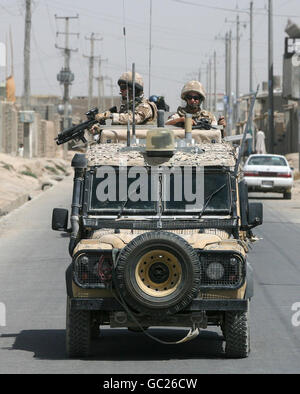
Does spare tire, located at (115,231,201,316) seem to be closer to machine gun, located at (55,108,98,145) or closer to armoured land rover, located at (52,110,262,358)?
armoured land rover, located at (52,110,262,358)

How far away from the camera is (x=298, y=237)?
2369 cm

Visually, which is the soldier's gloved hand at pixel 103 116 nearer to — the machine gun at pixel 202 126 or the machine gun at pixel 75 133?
the machine gun at pixel 75 133

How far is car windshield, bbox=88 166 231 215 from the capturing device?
10812mm

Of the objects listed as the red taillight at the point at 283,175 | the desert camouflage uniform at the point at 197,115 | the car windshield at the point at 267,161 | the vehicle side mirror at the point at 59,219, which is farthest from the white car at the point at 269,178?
the vehicle side mirror at the point at 59,219

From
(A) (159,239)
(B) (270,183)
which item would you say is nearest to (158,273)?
(A) (159,239)

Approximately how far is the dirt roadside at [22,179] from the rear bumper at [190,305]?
21.3 meters

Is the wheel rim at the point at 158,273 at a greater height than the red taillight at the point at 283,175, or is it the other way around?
the red taillight at the point at 283,175

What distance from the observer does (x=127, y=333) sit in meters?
12.0

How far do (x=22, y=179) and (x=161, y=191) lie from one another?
38833mm

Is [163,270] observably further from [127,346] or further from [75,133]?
[75,133]

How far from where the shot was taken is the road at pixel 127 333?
9.72 metres

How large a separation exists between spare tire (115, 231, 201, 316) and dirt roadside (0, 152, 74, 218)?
21.5 metres

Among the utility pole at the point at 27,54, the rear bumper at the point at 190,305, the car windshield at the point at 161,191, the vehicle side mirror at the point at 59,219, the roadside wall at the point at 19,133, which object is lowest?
the rear bumper at the point at 190,305

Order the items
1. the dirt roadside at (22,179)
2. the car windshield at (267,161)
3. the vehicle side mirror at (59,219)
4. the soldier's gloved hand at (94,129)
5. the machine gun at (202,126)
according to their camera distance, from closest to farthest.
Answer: the vehicle side mirror at (59,219) → the machine gun at (202,126) → the soldier's gloved hand at (94,129) → the dirt roadside at (22,179) → the car windshield at (267,161)
